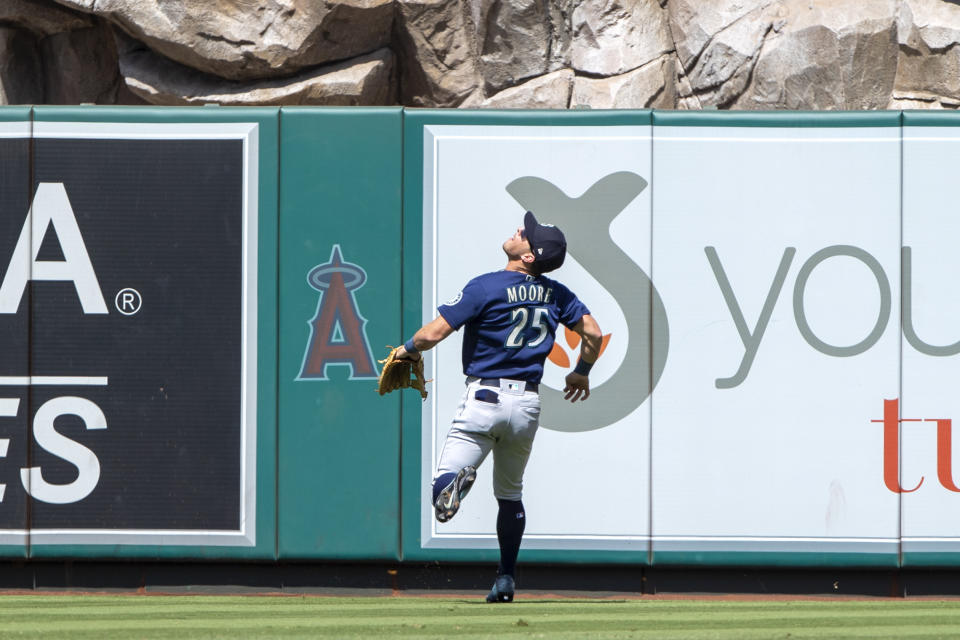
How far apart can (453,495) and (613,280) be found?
210cm

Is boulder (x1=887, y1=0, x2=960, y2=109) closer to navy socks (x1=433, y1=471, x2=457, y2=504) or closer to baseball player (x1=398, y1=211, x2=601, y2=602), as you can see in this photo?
baseball player (x1=398, y1=211, x2=601, y2=602)

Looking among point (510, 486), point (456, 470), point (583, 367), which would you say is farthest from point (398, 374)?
point (583, 367)

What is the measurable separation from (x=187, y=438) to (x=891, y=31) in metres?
8.82

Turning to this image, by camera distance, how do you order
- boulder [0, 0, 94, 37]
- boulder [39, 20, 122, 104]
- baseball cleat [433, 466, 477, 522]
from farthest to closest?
boulder [39, 20, 122, 104] → boulder [0, 0, 94, 37] → baseball cleat [433, 466, 477, 522]

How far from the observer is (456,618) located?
4.82 meters

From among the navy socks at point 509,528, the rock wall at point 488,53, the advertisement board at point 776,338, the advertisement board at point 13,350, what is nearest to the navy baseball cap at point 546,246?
the navy socks at point 509,528

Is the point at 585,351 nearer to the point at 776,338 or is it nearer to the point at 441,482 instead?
the point at 441,482

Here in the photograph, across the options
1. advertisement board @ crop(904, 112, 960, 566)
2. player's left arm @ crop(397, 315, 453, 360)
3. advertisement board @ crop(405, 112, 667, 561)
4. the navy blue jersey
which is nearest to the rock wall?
advertisement board @ crop(904, 112, 960, 566)

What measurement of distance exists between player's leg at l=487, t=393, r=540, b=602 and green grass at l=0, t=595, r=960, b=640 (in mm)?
207

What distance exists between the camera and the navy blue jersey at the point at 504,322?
5125 millimetres

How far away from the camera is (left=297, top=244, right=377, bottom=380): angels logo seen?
648cm

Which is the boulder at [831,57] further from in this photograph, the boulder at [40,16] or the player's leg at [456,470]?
the player's leg at [456,470]

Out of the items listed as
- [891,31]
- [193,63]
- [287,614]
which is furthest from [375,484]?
[891,31]

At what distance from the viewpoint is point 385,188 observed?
6531mm
